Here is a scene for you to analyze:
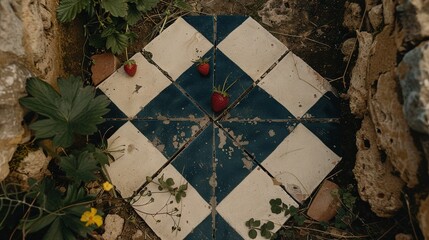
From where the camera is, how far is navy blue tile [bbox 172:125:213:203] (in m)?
2.14

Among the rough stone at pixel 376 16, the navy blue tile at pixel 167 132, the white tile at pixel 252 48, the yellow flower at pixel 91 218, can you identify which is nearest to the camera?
the yellow flower at pixel 91 218

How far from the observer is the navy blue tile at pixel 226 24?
2.41 m

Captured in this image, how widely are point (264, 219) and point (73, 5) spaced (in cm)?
142

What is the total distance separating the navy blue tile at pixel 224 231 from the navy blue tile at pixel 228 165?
0.10 meters

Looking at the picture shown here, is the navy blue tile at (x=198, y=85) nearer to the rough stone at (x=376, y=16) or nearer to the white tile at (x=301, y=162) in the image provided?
the white tile at (x=301, y=162)

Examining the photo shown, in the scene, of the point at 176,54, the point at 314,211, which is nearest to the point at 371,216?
the point at 314,211

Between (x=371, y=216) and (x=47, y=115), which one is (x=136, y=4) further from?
(x=371, y=216)

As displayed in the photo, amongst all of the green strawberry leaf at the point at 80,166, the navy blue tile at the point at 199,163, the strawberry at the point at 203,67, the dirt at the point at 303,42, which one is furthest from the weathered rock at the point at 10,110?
the strawberry at the point at 203,67

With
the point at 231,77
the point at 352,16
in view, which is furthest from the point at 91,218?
the point at 352,16

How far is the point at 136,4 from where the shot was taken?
7.38 ft

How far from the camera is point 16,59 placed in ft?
5.75

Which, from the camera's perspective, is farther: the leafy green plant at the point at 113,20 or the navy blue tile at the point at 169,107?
the navy blue tile at the point at 169,107

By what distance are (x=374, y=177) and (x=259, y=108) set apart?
0.68m

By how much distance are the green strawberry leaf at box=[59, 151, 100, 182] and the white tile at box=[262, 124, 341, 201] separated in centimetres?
85
